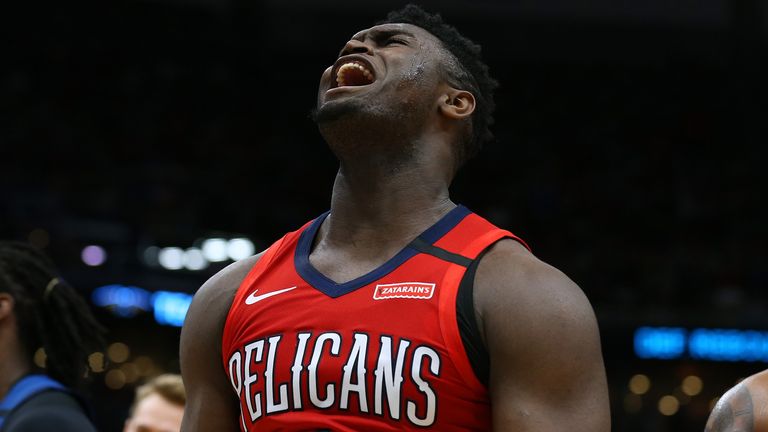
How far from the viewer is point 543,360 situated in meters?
2.14

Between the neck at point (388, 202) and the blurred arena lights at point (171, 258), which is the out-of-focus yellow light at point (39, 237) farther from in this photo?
the neck at point (388, 202)

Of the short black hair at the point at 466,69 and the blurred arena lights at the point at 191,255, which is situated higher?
the short black hair at the point at 466,69

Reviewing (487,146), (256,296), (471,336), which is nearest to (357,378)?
(471,336)

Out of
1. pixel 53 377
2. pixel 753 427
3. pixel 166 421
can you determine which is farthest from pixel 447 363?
pixel 166 421

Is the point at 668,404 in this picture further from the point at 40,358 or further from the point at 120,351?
the point at 40,358

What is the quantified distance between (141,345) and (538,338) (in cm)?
1140

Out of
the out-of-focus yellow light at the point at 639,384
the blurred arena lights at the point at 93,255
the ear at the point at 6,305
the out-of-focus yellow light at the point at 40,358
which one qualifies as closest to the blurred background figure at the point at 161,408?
the out-of-focus yellow light at the point at 40,358

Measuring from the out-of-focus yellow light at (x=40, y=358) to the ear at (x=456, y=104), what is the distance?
1.50 meters

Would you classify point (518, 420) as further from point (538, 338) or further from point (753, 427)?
point (753, 427)

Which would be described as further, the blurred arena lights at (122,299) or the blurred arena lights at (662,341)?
the blurred arena lights at (662,341)

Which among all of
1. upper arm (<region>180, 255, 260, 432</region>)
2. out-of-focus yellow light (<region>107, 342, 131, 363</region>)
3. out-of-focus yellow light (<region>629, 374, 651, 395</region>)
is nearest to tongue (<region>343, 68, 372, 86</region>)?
upper arm (<region>180, 255, 260, 432</region>)

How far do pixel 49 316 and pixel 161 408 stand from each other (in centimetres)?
76

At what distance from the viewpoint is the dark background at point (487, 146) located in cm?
1274

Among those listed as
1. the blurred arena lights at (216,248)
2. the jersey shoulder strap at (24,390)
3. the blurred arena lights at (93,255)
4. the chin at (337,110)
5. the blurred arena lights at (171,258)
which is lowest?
the blurred arena lights at (93,255)
